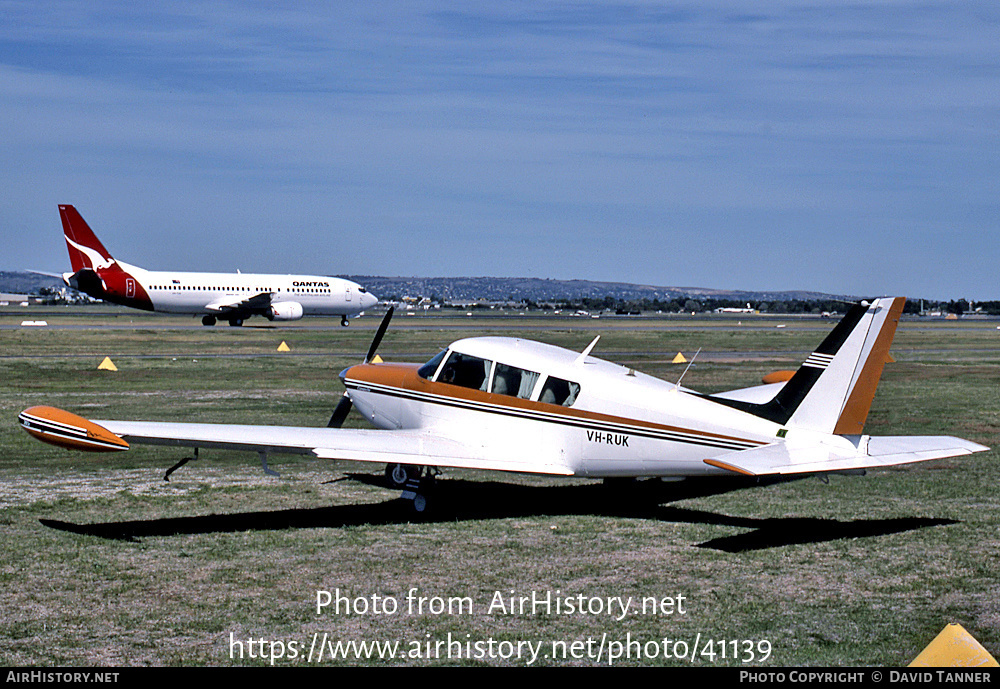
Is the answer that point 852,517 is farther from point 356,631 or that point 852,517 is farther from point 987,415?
point 987,415

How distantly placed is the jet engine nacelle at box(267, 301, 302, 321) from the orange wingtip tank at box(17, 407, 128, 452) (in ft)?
234

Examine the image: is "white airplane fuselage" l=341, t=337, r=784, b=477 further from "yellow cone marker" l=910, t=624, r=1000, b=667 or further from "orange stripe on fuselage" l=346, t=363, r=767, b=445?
"yellow cone marker" l=910, t=624, r=1000, b=667

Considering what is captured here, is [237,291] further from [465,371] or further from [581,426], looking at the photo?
[581,426]

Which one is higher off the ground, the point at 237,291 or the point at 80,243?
the point at 80,243

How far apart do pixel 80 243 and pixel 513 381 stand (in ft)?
234

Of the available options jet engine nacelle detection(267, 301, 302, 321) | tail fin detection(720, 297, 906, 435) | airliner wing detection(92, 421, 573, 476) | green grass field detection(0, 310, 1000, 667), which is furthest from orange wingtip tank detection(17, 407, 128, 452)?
jet engine nacelle detection(267, 301, 302, 321)

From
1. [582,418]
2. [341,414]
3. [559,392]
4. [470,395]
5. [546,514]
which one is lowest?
[546,514]

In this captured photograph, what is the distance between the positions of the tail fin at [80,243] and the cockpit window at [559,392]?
70.8 meters

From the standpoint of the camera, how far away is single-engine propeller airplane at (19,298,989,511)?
12055 millimetres

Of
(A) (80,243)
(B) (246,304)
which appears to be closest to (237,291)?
(B) (246,304)

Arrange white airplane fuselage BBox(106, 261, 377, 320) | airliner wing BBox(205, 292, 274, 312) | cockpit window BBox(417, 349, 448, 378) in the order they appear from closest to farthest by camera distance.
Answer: cockpit window BBox(417, 349, 448, 378), white airplane fuselage BBox(106, 261, 377, 320), airliner wing BBox(205, 292, 274, 312)

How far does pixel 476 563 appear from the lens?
1166 centimetres

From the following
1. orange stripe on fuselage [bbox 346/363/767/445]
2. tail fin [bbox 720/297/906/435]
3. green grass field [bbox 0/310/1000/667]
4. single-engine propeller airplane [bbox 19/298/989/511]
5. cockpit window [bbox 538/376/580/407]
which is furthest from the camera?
cockpit window [bbox 538/376/580/407]

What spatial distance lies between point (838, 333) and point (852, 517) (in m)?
3.13
